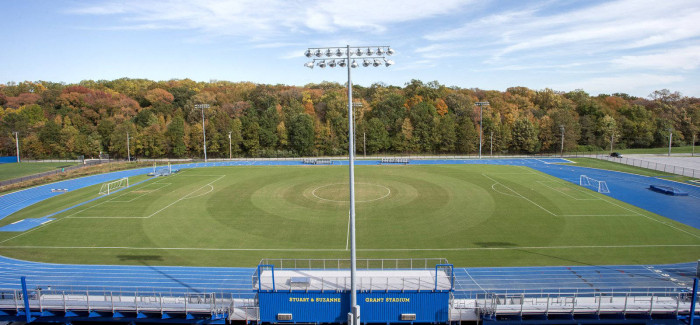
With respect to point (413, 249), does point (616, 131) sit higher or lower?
higher

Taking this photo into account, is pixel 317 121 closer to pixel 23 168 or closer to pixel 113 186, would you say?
pixel 113 186

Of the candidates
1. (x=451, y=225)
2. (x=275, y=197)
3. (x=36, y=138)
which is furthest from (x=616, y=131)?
(x=36, y=138)

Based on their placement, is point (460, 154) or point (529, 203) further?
point (460, 154)

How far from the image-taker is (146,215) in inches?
1348

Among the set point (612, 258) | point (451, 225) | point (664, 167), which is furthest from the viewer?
point (664, 167)

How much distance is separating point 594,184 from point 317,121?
174ft

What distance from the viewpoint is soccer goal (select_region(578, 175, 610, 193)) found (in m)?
42.6

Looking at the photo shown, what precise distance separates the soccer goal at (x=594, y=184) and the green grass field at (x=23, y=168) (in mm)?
77111

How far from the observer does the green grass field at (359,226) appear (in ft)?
82.7

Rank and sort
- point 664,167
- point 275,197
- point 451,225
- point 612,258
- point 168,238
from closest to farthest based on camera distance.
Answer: point 612,258 → point 168,238 → point 451,225 → point 275,197 → point 664,167

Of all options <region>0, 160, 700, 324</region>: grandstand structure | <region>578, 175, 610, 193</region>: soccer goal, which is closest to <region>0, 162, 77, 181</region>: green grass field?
<region>0, 160, 700, 324</region>: grandstand structure

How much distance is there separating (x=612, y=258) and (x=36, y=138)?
9886cm

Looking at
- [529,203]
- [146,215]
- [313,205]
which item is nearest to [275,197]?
[313,205]

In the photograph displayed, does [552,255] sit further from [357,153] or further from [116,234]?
[357,153]
